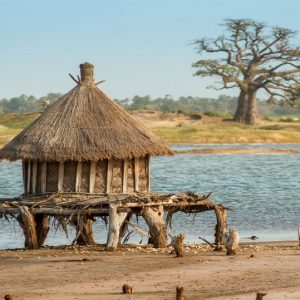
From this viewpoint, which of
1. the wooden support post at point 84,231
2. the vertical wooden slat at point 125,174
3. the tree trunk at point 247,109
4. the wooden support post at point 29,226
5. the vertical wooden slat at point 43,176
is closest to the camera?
the wooden support post at point 29,226

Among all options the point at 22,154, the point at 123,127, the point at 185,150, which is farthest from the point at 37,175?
the point at 185,150

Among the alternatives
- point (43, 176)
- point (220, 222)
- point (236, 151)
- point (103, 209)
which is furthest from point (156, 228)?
point (236, 151)

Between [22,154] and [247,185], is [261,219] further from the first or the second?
[247,185]

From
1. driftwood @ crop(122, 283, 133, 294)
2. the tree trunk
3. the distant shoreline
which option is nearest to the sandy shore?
driftwood @ crop(122, 283, 133, 294)

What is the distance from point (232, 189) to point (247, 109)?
50.7 m

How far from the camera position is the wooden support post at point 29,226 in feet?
68.7

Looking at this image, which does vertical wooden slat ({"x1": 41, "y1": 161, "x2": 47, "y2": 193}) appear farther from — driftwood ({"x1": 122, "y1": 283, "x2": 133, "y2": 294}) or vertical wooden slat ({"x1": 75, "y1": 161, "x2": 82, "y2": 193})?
driftwood ({"x1": 122, "y1": 283, "x2": 133, "y2": 294})

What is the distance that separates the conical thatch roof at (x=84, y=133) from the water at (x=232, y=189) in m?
2.58

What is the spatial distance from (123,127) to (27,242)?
119 inches

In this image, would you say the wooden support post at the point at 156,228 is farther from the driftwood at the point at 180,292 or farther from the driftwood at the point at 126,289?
the driftwood at the point at 180,292

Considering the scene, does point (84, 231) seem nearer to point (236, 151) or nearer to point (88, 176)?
point (88, 176)

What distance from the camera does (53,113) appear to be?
73.5 feet

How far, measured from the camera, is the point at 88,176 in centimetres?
2195

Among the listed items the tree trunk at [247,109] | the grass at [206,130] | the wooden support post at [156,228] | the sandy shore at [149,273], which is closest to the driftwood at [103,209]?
the wooden support post at [156,228]
